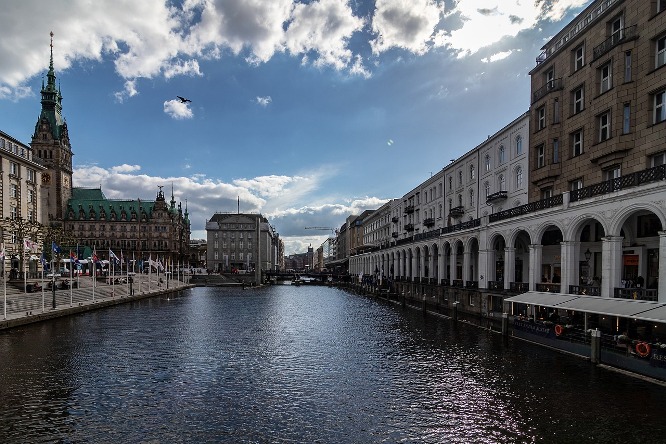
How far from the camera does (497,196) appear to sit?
5322 cm

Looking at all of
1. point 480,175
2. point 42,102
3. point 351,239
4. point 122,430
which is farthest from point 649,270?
point 42,102

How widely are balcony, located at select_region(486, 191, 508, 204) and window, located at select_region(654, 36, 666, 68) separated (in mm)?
22175

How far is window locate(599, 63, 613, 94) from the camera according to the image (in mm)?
36209

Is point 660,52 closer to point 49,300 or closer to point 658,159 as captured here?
point 658,159

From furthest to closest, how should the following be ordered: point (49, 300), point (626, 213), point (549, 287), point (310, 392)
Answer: point (49, 300)
point (549, 287)
point (626, 213)
point (310, 392)

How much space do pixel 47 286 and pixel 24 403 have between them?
5596 centimetres

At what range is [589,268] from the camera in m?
→ 39.0

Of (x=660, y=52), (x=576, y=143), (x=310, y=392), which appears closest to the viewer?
(x=310, y=392)

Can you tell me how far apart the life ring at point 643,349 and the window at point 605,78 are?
2401 centimetres

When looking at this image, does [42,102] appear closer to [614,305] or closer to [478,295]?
[478,295]

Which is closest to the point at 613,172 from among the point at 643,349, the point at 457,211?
the point at 643,349

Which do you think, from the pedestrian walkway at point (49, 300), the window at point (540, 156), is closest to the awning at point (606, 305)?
the window at point (540, 156)

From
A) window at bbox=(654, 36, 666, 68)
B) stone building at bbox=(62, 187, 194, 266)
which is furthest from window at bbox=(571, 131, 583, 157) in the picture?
stone building at bbox=(62, 187, 194, 266)

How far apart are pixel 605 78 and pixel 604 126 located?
4.36m
